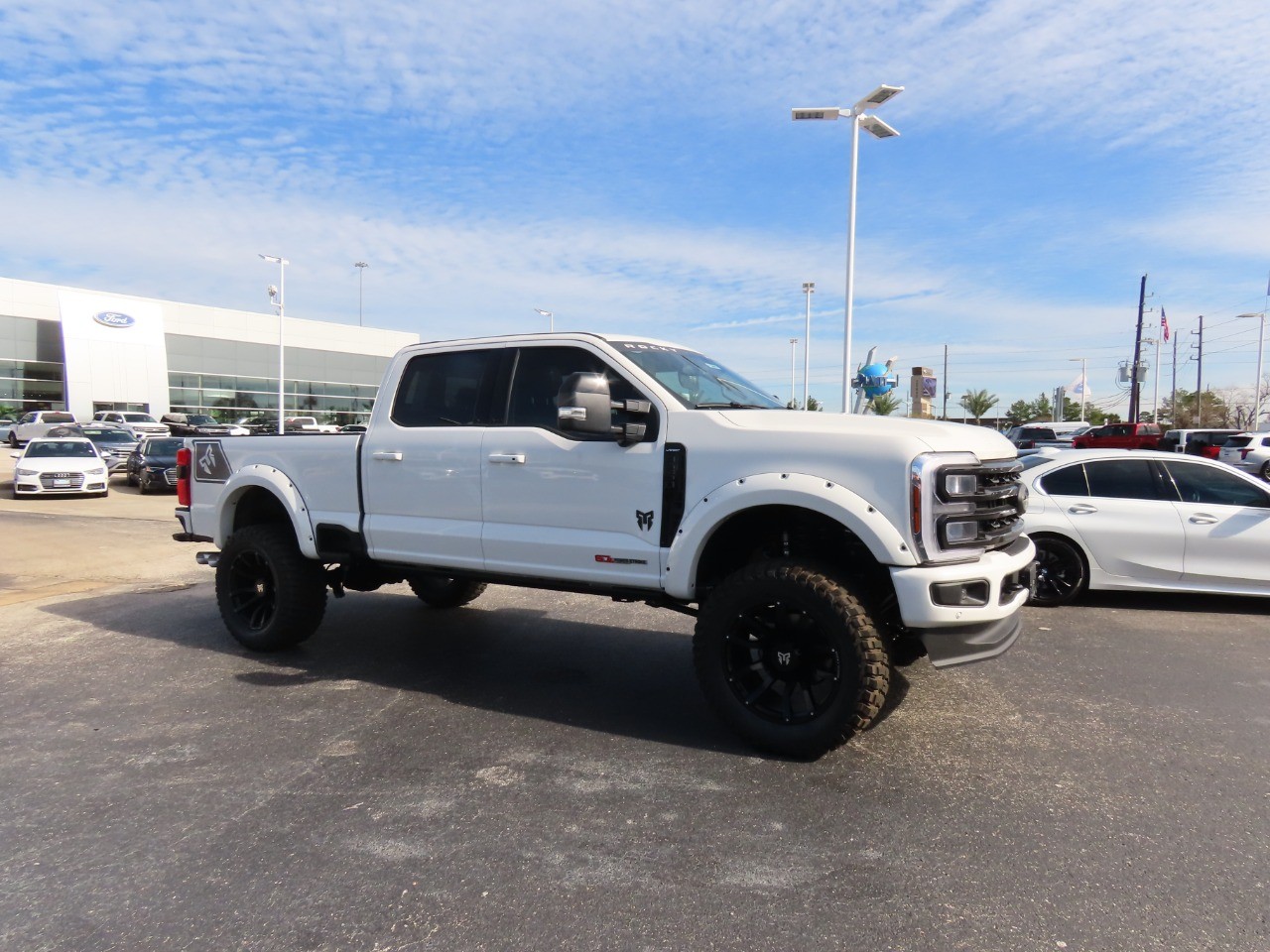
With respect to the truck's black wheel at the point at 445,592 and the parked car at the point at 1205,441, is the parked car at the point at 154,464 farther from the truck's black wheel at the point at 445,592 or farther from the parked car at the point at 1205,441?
the parked car at the point at 1205,441

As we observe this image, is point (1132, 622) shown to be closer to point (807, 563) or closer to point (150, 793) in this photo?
point (807, 563)

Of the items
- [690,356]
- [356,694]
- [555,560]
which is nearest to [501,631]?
[356,694]

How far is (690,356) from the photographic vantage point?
537 centimetres

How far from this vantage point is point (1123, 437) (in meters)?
33.3

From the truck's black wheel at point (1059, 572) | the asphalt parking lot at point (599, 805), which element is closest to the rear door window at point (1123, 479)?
the truck's black wheel at point (1059, 572)

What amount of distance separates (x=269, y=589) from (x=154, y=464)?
16878 mm

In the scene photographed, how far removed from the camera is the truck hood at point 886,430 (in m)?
3.92

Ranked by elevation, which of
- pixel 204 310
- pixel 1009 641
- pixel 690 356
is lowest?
pixel 1009 641

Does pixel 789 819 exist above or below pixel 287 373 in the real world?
below

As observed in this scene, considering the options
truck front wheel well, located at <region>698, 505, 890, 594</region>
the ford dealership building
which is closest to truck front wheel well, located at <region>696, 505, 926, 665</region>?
truck front wheel well, located at <region>698, 505, 890, 594</region>

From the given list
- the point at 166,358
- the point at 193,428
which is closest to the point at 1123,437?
the point at 193,428

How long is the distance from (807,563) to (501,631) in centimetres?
335

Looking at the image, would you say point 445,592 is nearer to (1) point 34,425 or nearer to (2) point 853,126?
(2) point 853,126

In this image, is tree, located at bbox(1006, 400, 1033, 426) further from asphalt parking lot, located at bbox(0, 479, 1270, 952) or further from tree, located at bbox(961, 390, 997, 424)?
asphalt parking lot, located at bbox(0, 479, 1270, 952)
